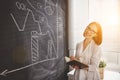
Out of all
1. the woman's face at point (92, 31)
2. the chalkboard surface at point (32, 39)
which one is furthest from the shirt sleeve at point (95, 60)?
the chalkboard surface at point (32, 39)

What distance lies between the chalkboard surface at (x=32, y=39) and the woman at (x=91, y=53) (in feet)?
1.57

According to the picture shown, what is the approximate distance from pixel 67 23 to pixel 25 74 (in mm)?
1218

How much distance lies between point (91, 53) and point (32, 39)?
68cm

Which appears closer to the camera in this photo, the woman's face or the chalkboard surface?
the chalkboard surface

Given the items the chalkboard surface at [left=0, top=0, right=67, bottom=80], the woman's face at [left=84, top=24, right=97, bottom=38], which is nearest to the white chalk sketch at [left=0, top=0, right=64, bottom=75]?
the chalkboard surface at [left=0, top=0, right=67, bottom=80]

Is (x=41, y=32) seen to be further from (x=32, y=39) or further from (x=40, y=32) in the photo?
(x=32, y=39)

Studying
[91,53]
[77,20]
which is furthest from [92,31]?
[77,20]

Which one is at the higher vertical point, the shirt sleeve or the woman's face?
the woman's face

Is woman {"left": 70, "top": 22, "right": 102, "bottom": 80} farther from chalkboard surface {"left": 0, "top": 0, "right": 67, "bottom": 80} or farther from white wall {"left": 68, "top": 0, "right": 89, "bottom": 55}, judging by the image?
white wall {"left": 68, "top": 0, "right": 89, "bottom": 55}

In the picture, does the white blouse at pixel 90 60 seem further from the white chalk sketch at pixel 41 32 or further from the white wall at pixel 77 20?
the white wall at pixel 77 20

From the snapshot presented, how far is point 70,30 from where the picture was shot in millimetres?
2709

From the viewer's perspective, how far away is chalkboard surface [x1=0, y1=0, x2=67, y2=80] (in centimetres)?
162

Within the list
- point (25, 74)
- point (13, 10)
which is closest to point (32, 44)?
point (25, 74)

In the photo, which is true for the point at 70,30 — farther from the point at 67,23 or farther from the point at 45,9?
the point at 45,9
